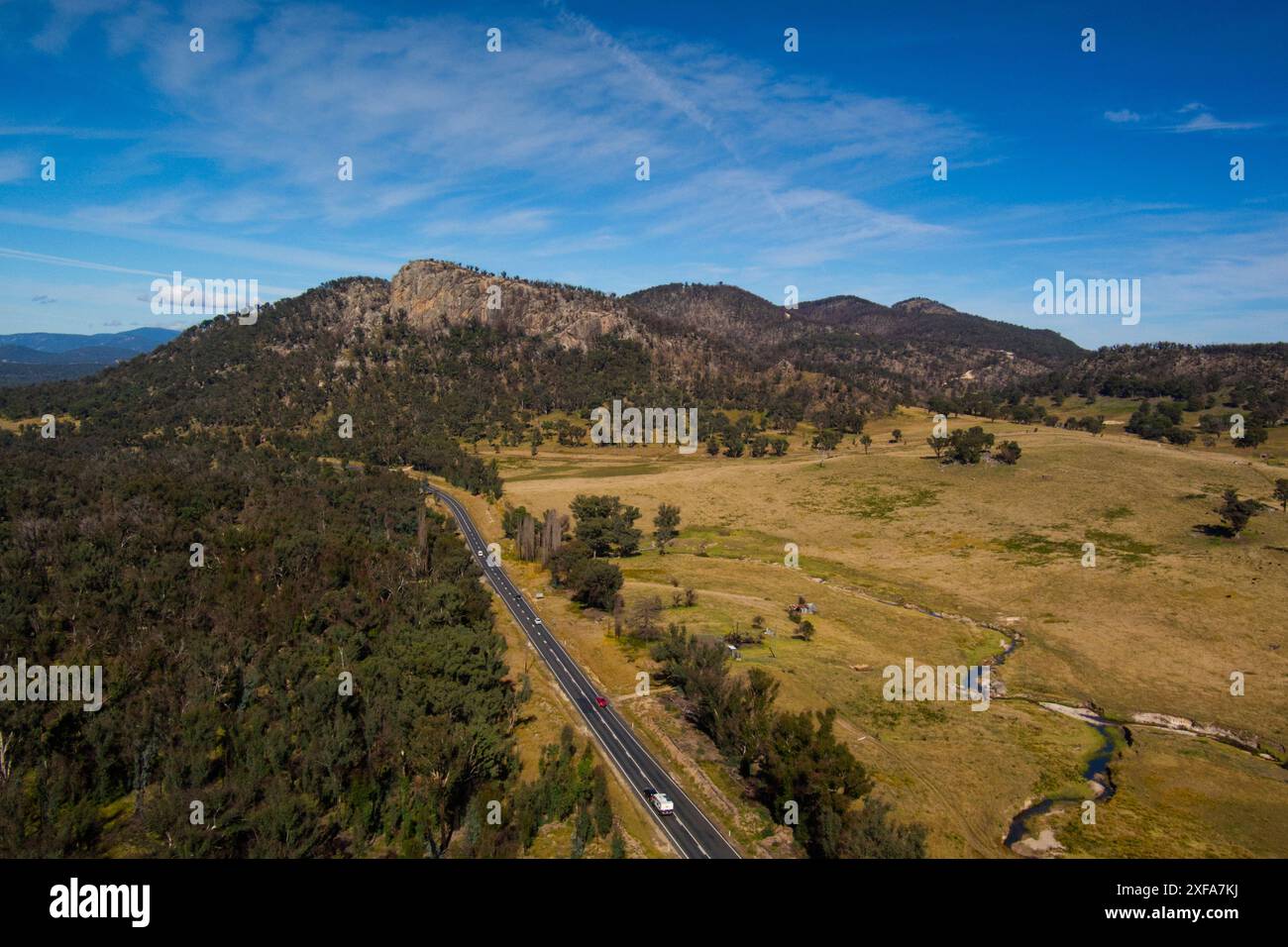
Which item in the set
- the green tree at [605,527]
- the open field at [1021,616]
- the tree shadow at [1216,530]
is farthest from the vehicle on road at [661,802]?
the tree shadow at [1216,530]

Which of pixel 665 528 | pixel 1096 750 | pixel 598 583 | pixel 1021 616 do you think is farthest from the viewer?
pixel 665 528

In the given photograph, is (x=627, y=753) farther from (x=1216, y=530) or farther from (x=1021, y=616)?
(x=1216, y=530)

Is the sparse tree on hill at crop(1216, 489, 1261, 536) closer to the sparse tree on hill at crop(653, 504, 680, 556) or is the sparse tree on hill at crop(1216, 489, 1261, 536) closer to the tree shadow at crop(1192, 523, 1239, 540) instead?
the tree shadow at crop(1192, 523, 1239, 540)

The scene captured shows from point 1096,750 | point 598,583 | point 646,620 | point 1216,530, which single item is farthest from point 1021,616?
point 598,583

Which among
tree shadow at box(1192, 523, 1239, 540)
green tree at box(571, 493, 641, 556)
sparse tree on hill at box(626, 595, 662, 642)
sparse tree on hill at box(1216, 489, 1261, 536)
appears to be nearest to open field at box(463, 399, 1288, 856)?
tree shadow at box(1192, 523, 1239, 540)

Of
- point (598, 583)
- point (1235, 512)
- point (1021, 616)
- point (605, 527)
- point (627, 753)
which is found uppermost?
point (1235, 512)

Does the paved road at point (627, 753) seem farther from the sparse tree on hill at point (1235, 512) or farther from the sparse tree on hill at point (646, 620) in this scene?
the sparse tree on hill at point (1235, 512)
